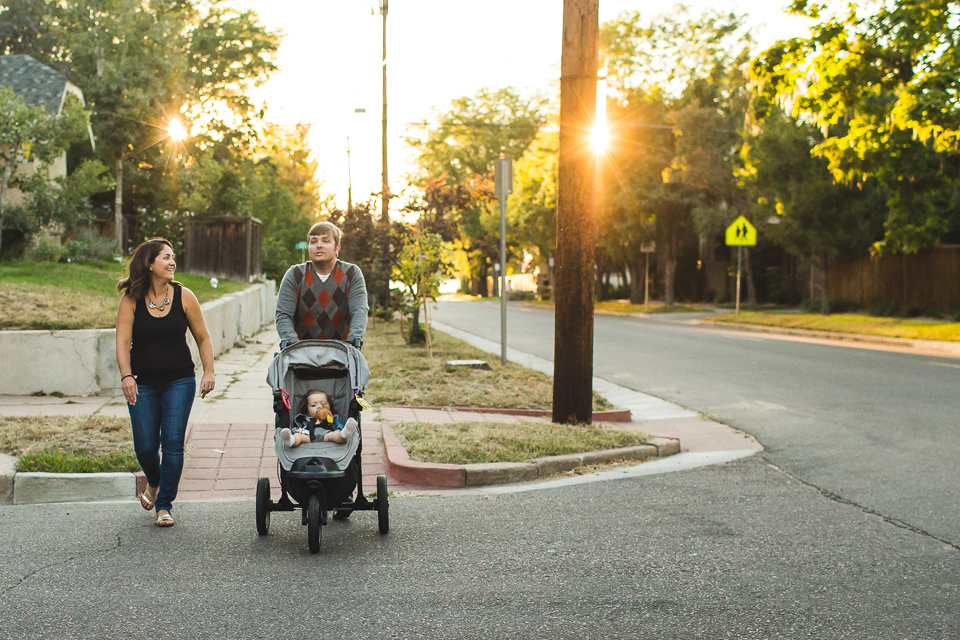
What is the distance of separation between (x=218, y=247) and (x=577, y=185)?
1660cm

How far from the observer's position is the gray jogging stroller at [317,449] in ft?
16.8

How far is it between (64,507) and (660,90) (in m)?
39.6

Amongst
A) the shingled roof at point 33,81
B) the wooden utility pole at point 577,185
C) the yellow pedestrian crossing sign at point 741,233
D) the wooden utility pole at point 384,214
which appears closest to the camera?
the wooden utility pole at point 577,185

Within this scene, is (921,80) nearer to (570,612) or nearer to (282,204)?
(570,612)

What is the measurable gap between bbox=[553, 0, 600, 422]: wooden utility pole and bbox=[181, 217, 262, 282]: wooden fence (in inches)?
640

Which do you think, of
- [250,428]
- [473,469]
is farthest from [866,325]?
[473,469]

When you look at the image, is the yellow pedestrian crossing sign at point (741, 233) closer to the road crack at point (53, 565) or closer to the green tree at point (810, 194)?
the green tree at point (810, 194)

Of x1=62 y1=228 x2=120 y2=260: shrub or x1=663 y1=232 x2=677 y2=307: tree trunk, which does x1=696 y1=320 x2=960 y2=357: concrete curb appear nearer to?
x1=663 y1=232 x2=677 y2=307: tree trunk

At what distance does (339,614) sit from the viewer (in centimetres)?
414

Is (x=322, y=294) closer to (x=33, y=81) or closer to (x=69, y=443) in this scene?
(x=69, y=443)

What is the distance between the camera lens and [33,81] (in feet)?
80.1

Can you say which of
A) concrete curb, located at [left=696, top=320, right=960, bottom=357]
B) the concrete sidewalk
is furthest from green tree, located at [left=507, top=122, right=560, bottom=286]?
the concrete sidewalk

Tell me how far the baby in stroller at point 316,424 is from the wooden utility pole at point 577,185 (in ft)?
13.5

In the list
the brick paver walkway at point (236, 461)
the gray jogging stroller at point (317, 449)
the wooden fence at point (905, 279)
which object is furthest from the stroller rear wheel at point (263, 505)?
the wooden fence at point (905, 279)
